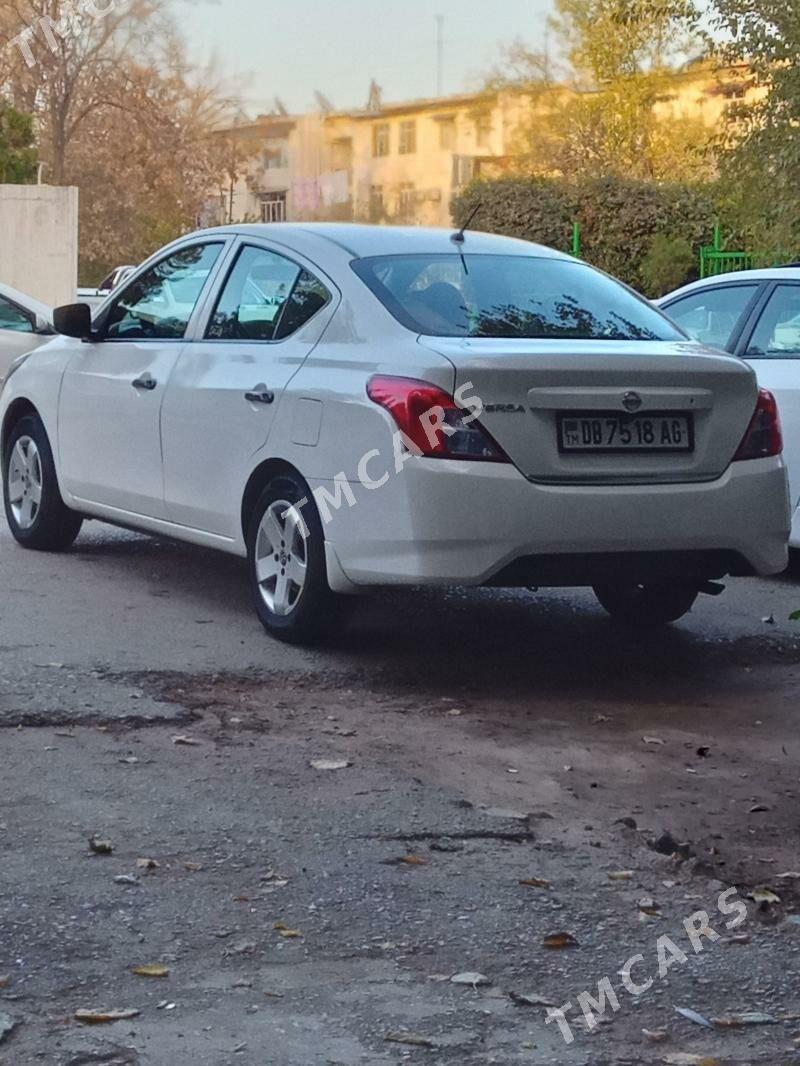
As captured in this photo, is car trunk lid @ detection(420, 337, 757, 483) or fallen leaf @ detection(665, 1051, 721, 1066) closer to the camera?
fallen leaf @ detection(665, 1051, 721, 1066)

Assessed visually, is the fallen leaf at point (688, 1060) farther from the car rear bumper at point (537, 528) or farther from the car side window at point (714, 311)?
the car side window at point (714, 311)

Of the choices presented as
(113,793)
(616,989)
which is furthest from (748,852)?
(113,793)

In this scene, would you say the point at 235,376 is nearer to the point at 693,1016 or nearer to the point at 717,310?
the point at 717,310

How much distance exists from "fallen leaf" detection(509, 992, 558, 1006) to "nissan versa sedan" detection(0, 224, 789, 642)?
2.92 m

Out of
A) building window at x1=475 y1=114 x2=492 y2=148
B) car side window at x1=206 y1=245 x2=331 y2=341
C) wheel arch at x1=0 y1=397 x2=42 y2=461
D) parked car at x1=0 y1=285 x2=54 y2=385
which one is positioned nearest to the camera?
car side window at x1=206 y1=245 x2=331 y2=341

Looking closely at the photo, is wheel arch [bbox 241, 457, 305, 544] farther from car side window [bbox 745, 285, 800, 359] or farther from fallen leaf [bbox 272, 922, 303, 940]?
fallen leaf [bbox 272, 922, 303, 940]

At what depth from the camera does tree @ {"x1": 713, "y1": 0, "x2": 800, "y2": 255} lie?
51.2 feet

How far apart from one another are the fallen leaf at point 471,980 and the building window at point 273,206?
194ft

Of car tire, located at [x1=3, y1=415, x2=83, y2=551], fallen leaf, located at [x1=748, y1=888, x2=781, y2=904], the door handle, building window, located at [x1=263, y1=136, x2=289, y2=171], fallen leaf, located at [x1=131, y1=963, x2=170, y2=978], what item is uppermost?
building window, located at [x1=263, y1=136, x2=289, y2=171]

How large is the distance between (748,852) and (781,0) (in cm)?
1201

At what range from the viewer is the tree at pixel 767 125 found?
1560cm

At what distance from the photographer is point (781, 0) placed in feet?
51.6

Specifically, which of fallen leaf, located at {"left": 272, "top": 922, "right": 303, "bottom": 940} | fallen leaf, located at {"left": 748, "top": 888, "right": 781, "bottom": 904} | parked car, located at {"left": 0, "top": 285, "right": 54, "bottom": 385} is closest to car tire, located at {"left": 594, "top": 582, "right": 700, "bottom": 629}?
fallen leaf, located at {"left": 748, "top": 888, "right": 781, "bottom": 904}

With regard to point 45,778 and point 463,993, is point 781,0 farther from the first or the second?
point 463,993
